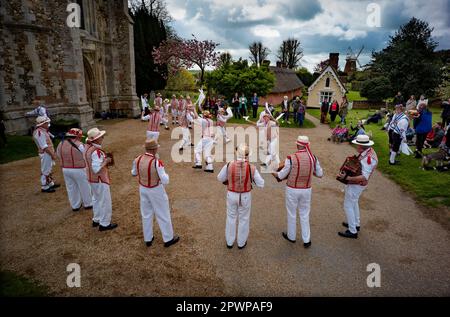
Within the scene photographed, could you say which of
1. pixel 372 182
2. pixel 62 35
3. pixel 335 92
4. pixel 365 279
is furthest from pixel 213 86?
pixel 365 279

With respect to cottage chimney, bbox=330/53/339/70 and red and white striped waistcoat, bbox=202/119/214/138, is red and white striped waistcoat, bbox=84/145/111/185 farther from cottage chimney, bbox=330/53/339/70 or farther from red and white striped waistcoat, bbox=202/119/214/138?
cottage chimney, bbox=330/53/339/70

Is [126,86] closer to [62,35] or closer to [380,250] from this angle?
[62,35]

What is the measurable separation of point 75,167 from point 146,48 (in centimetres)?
2515

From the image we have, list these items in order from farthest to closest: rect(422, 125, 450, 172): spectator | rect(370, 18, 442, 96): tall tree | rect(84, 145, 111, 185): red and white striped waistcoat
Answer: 1. rect(370, 18, 442, 96): tall tree
2. rect(422, 125, 450, 172): spectator
3. rect(84, 145, 111, 185): red and white striped waistcoat

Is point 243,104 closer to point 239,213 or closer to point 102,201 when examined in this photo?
point 102,201

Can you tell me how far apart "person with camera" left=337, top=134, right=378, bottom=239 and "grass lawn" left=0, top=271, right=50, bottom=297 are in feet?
17.8

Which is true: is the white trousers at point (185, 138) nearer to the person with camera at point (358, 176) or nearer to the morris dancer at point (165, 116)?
the morris dancer at point (165, 116)

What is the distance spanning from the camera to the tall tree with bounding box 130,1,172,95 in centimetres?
2719

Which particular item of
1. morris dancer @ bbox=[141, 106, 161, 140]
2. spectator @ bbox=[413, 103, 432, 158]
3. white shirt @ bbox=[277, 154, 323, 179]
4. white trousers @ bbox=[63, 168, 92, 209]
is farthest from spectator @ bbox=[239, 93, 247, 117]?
white shirt @ bbox=[277, 154, 323, 179]

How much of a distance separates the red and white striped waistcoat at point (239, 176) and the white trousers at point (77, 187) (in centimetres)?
367

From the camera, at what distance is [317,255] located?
5.12 metres

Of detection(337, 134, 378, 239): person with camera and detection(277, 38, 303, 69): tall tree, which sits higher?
detection(277, 38, 303, 69): tall tree

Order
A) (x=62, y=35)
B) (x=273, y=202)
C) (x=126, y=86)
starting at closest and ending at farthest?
(x=273, y=202) → (x=62, y=35) → (x=126, y=86)

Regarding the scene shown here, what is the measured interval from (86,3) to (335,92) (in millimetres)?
24203
